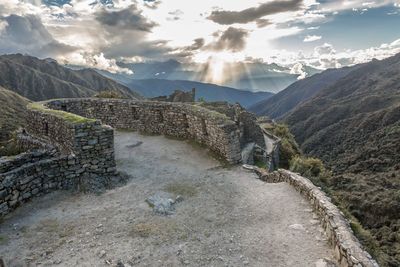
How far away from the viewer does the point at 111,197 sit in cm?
1145

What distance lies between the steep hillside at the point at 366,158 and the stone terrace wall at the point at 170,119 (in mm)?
11655

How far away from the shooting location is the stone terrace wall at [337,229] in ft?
22.3

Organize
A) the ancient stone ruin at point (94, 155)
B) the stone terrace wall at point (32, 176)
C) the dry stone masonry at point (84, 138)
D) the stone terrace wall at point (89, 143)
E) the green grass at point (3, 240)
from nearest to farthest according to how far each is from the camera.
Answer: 1. the green grass at point (3, 240)
2. the ancient stone ruin at point (94, 155)
3. the stone terrace wall at point (32, 176)
4. the dry stone masonry at point (84, 138)
5. the stone terrace wall at point (89, 143)

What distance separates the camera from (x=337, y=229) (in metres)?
7.96

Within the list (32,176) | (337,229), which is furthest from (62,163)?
(337,229)

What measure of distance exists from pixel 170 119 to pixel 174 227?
10.4 meters

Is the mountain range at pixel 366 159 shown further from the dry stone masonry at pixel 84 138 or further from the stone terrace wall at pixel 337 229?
the dry stone masonry at pixel 84 138

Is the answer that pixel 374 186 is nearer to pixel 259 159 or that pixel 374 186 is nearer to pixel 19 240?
pixel 259 159

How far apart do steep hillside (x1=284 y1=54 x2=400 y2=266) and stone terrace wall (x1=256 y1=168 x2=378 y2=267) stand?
11.8 meters

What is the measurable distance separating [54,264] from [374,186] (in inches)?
3067

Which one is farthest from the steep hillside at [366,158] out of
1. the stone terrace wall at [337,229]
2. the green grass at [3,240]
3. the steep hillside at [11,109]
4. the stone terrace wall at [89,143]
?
the steep hillside at [11,109]

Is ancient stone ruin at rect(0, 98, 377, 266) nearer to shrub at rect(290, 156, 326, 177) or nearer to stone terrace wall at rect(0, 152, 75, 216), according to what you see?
stone terrace wall at rect(0, 152, 75, 216)

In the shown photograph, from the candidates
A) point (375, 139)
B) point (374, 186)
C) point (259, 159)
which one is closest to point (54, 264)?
point (259, 159)

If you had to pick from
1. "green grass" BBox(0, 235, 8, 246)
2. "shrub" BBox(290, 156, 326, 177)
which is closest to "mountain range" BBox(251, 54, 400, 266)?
"shrub" BBox(290, 156, 326, 177)
